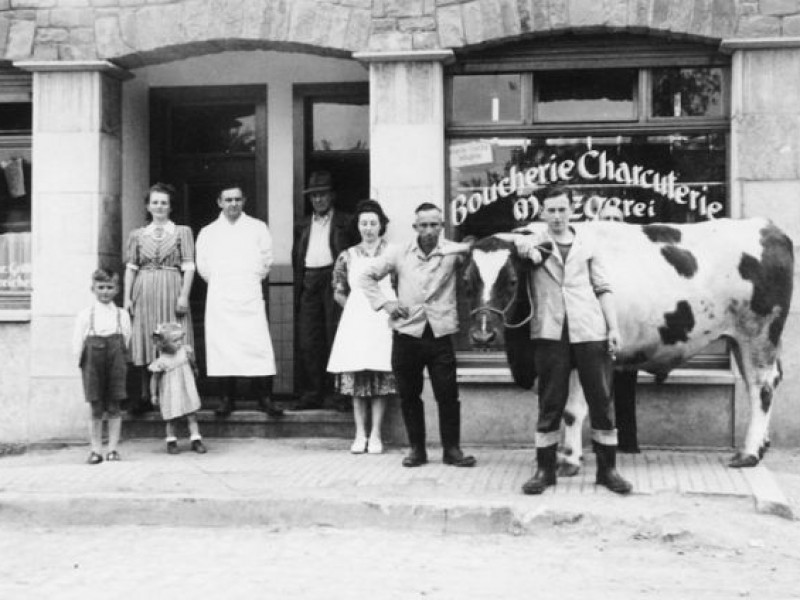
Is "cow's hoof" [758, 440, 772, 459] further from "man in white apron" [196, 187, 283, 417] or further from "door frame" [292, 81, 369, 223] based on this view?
"door frame" [292, 81, 369, 223]

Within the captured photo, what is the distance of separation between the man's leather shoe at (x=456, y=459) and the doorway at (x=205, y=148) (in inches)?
162

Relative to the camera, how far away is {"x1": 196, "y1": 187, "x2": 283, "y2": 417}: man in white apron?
10984 mm

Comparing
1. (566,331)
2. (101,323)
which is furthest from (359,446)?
(566,331)

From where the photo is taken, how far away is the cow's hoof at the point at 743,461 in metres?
9.26

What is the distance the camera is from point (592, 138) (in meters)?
10.9

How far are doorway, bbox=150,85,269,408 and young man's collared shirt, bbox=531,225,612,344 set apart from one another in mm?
5023

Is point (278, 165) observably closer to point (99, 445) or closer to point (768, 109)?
point (99, 445)

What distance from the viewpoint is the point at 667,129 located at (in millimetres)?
10805

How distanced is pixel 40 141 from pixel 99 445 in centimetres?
312

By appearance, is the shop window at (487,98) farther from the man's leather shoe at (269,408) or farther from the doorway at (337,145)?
the man's leather shoe at (269,408)

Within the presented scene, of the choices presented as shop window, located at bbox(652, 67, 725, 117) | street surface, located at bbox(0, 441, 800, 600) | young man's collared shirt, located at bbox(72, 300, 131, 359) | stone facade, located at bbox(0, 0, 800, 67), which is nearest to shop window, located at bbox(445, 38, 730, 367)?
shop window, located at bbox(652, 67, 725, 117)

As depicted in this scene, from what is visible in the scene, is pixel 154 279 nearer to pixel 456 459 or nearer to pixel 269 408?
pixel 269 408

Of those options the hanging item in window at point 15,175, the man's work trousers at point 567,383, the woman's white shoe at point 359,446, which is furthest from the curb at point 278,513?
the hanging item in window at point 15,175

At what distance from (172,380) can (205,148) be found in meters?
3.53
